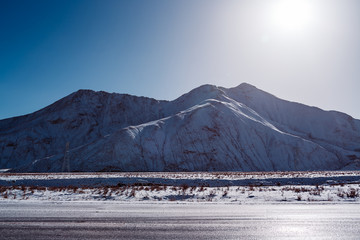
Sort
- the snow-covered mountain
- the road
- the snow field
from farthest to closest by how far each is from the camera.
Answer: the snow-covered mountain, the snow field, the road

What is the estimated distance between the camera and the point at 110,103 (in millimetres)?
91938

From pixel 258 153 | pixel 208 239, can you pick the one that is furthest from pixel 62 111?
pixel 208 239

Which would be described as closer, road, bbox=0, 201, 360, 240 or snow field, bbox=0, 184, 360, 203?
road, bbox=0, 201, 360, 240

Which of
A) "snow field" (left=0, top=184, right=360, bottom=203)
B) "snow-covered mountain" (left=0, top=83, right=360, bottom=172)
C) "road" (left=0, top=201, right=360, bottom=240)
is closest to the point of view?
"road" (left=0, top=201, right=360, bottom=240)

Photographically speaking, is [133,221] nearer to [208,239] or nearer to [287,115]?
[208,239]

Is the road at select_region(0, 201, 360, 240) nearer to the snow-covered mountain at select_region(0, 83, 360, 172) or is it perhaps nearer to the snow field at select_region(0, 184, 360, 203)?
the snow field at select_region(0, 184, 360, 203)

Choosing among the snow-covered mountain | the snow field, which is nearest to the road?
the snow field

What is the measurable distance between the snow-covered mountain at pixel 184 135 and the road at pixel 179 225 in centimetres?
4875

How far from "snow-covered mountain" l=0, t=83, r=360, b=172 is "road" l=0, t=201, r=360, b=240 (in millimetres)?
48749

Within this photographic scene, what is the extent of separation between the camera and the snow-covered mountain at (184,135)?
2373 inches

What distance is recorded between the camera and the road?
590 centimetres

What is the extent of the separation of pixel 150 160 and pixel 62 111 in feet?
144

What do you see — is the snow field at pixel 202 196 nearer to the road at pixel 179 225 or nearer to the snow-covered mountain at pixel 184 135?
the road at pixel 179 225

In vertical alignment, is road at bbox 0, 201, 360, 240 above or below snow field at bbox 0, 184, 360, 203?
above
